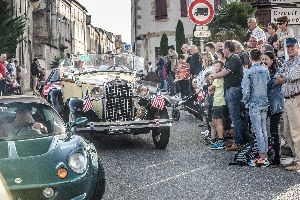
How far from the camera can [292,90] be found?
844 centimetres

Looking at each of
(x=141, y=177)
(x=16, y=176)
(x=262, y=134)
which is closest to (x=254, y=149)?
(x=262, y=134)

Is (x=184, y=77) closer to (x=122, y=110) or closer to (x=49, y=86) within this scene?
(x=49, y=86)

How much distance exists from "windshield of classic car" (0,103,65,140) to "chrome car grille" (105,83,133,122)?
12.4 ft

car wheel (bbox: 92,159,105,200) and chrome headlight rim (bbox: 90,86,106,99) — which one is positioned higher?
chrome headlight rim (bbox: 90,86,106,99)

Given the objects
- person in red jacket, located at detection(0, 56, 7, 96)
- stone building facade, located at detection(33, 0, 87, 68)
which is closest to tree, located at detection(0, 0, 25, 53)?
person in red jacket, located at detection(0, 56, 7, 96)

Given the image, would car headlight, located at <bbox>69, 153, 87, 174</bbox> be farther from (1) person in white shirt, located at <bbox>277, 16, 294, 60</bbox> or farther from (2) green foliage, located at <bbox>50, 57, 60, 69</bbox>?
(2) green foliage, located at <bbox>50, 57, 60, 69</bbox>

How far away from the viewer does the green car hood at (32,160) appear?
205 inches

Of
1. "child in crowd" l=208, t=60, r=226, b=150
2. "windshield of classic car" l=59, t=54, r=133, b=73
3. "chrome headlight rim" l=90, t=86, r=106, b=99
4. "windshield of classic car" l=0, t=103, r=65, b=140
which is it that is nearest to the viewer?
"windshield of classic car" l=0, t=103, r=65, b=140

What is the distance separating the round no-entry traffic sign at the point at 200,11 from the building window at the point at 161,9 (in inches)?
1465

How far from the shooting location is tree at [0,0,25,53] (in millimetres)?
29733

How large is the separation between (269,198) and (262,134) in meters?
2.28

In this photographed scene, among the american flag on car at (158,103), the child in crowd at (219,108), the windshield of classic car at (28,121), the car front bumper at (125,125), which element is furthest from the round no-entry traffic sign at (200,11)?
the windshield of classic car at (28,121)

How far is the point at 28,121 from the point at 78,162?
1.47 m

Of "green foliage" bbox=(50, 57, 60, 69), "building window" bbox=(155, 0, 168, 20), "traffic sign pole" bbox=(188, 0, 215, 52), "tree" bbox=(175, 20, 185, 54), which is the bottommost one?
"traffic sign pole" bbox=(188, 0, 215, 52)
